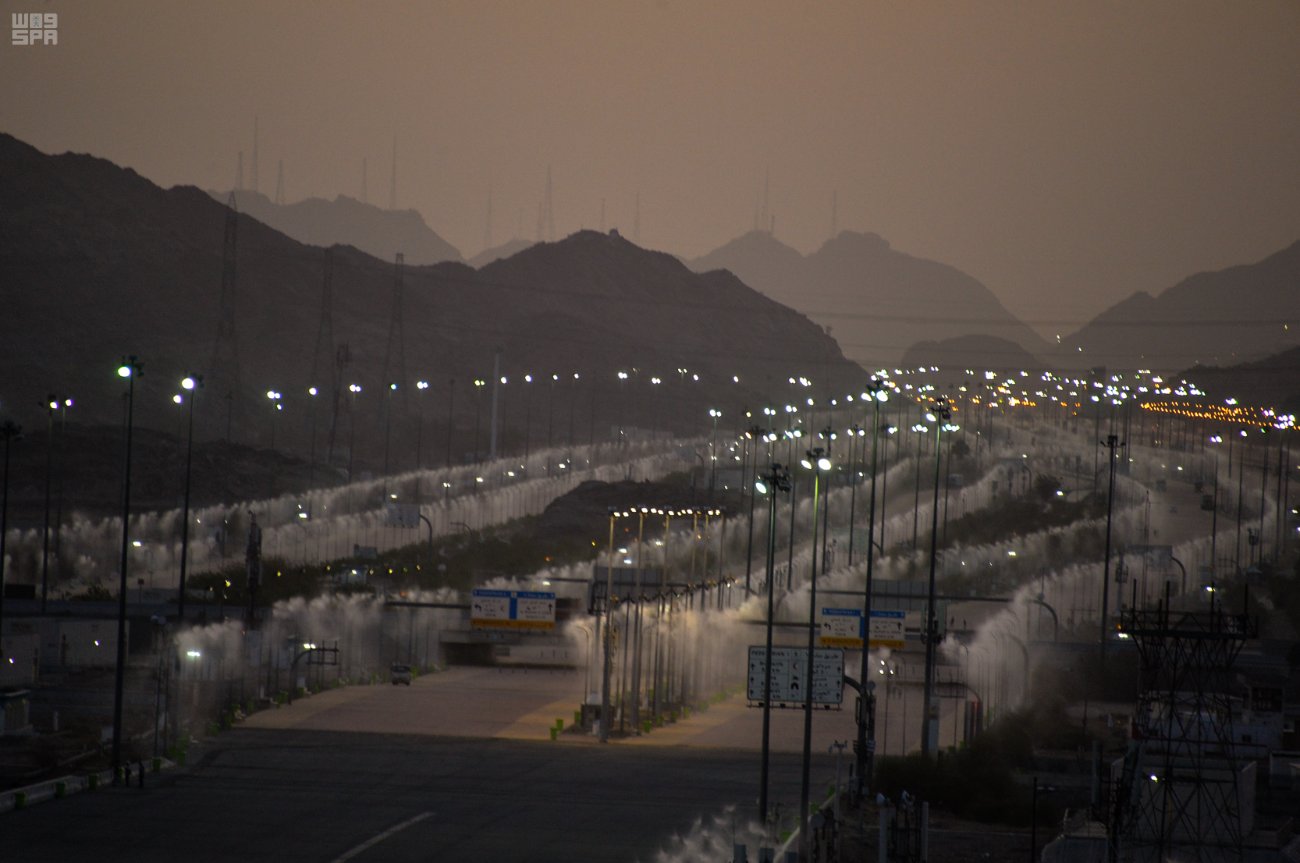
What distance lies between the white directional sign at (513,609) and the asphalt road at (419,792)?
3.32m

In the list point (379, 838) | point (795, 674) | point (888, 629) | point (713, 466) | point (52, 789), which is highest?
point (713, 466)

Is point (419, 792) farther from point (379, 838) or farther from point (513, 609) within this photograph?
point (513, 609)

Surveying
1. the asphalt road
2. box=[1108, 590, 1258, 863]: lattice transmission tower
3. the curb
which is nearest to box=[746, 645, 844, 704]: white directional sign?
the asphalt road

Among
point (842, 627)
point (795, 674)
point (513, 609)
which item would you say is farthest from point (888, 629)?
point (795, 674)

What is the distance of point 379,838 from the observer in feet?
121

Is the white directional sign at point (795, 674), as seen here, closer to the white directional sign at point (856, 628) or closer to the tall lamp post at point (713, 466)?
the white directional sign at point (856, 628)

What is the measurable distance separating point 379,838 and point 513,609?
104 ft

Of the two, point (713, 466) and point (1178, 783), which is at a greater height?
point (713, 466)

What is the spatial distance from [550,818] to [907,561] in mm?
67062

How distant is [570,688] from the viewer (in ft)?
238

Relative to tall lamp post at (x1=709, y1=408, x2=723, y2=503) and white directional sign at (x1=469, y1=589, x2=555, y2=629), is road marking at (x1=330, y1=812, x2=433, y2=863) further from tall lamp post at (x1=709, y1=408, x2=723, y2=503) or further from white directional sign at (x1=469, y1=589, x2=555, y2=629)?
tall lamp post at (x1=709, y1=408, x2=723, y2=503)

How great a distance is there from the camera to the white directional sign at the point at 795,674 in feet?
143

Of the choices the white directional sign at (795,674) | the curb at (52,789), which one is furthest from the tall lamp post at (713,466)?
the curb at (52,789)

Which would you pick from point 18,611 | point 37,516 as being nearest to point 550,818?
point 18,611
